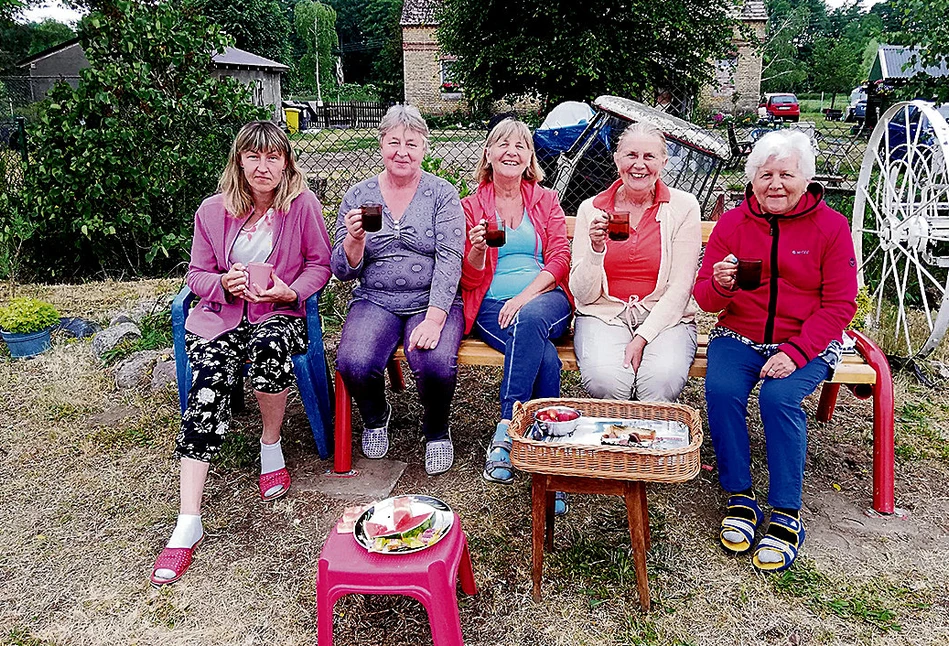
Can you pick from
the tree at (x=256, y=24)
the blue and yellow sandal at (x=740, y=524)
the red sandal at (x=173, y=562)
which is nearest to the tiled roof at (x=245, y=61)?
the tree at (x=256, y=24)

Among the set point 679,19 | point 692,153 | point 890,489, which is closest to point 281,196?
point 890,489

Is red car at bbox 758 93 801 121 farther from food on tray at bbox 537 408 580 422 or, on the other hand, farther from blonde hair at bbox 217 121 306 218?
food on tray at bbox 537 408 580 422

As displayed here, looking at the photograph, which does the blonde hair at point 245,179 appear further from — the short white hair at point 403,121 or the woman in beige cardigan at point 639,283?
the woman in beige cardigan at point 639,283

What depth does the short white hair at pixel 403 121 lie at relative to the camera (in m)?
3.07

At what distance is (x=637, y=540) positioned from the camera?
7.42 ft

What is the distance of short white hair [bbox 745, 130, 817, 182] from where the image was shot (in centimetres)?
266

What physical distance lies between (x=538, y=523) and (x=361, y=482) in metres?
1.09

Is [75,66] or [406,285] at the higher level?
[75,66]

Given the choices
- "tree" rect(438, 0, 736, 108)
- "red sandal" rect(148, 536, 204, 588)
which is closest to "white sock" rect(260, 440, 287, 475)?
Answer: "red sandal" rect(148, 536, 204, 588)

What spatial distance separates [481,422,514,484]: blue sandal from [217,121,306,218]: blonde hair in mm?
1374

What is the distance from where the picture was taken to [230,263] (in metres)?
3.10

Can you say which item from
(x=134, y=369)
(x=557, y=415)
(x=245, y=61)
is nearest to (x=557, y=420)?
(x=557, y=415)

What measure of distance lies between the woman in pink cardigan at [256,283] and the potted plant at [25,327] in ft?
7.28

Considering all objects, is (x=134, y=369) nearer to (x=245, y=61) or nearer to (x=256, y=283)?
(x=256, y=283)
